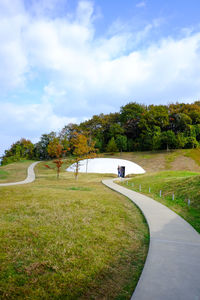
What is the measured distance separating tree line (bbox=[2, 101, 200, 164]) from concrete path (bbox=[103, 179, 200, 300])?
3558 cm

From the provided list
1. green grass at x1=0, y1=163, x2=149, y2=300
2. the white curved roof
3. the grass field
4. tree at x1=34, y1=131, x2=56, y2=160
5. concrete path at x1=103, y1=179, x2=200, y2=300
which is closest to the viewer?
concrete path at x1=103, y1=179, x2=200, y2=300

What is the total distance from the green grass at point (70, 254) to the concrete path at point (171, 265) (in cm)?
26

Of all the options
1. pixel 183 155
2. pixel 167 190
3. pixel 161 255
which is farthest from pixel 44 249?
pixel 183 155

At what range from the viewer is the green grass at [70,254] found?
325cm

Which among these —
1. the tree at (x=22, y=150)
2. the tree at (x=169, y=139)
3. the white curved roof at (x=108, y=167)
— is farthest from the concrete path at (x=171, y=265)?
the tree at (x=22, y=150)

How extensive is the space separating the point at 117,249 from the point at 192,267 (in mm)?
1769

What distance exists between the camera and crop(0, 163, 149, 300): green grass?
10.6 ft

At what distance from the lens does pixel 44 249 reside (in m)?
4.55

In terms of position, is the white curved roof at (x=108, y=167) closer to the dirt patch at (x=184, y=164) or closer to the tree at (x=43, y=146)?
the dirt patch at (x=184, y=164)

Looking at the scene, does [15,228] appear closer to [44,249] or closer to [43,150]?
[44,249]

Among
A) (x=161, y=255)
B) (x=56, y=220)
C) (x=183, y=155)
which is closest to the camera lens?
(x=161, y=255)

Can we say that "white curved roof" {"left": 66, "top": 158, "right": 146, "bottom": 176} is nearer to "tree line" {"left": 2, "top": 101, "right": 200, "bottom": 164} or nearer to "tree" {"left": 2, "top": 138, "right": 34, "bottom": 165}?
"tree line" {"left": 2, "top": 101, "right": 200, "bottom": 164}

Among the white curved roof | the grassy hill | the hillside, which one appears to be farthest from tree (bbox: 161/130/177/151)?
the white curved roof

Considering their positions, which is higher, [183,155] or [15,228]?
[183,155]
